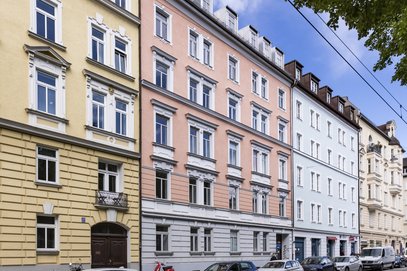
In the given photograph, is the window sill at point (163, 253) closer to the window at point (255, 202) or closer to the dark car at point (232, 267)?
the dark car at point (232, 267)

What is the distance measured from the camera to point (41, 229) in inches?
797

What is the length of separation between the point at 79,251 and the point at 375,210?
159 ft

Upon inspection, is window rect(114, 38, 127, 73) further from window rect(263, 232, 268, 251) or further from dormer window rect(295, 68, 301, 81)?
dormer window rect(295, 68, 301, 81)

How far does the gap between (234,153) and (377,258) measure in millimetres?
16479

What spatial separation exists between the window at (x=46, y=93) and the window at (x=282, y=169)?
2326 cm

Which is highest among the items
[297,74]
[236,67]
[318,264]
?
[297,74]

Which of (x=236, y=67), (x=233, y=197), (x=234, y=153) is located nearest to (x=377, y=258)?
(x=233, y=197)

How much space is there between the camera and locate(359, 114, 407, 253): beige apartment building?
197ft

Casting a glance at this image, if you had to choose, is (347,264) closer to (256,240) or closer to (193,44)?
(256,240)

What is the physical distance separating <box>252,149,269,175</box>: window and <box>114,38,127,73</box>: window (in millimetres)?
14668

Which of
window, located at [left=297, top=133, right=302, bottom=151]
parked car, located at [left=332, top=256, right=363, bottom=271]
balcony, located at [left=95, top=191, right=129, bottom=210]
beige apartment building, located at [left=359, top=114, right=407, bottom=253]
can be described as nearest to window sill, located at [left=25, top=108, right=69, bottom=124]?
balcony, located at [left=95, top=191, right=129, bottom=210]

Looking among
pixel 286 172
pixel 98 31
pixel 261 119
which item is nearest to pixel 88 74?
pixel 98 31

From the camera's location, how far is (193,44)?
31484 mm

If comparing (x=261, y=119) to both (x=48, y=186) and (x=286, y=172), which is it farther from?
(x=48, y=186)
